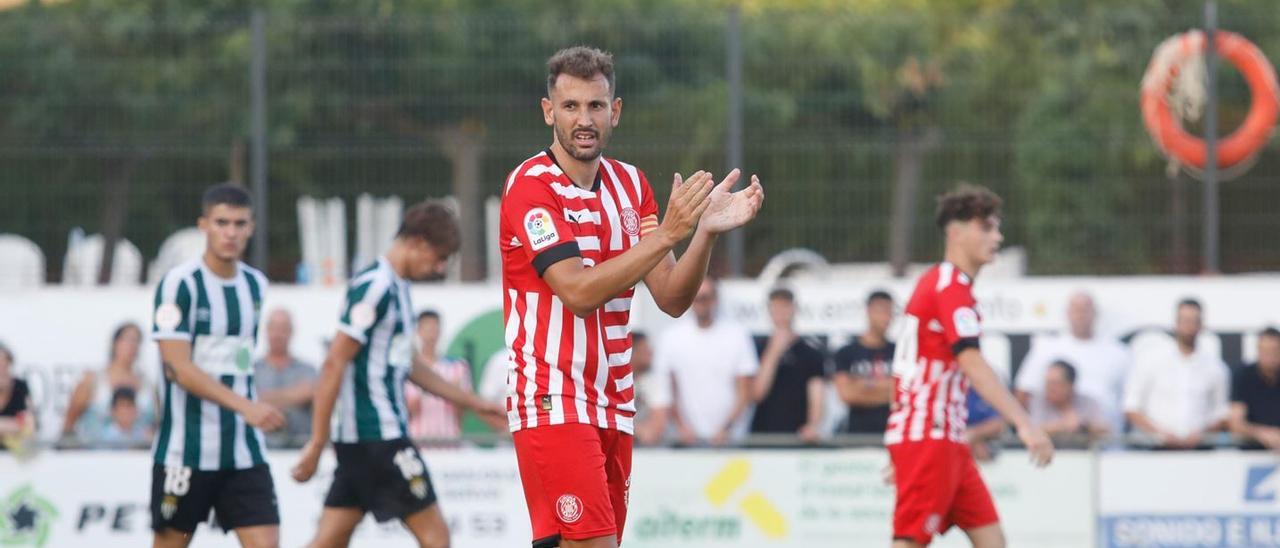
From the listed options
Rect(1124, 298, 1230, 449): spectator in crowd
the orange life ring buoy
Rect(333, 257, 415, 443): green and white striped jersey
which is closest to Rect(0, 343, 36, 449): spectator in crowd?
Rect(333, 257, 415, 443): green and white striped jersey

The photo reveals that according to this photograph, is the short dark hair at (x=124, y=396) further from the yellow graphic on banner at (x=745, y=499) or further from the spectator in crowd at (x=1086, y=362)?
the spectator in crowd at (x=1086, y=362)

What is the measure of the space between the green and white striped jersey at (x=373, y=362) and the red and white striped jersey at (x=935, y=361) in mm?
2410

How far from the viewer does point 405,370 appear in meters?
8.92

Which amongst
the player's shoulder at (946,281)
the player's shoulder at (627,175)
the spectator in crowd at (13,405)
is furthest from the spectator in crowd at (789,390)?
the player's shoulder at (627,175)

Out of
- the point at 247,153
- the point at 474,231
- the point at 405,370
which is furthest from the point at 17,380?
the point at 405,370

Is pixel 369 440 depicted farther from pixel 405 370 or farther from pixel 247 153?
pixel 247 153

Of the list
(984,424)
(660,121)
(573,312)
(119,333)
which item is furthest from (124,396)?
(573,312)

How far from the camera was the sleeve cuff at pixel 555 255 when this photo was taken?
5777mm

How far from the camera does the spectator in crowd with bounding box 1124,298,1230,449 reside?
40.4 feet

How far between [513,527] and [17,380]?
3.44 metres

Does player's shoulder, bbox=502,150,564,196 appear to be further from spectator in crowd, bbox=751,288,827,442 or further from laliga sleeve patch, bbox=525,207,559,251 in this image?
spectator in crowd, bbox=751,288,827,442

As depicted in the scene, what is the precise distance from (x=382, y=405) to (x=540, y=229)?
3.18m

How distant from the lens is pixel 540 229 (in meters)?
5.83

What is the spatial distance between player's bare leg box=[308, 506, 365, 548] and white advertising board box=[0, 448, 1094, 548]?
105 inches
